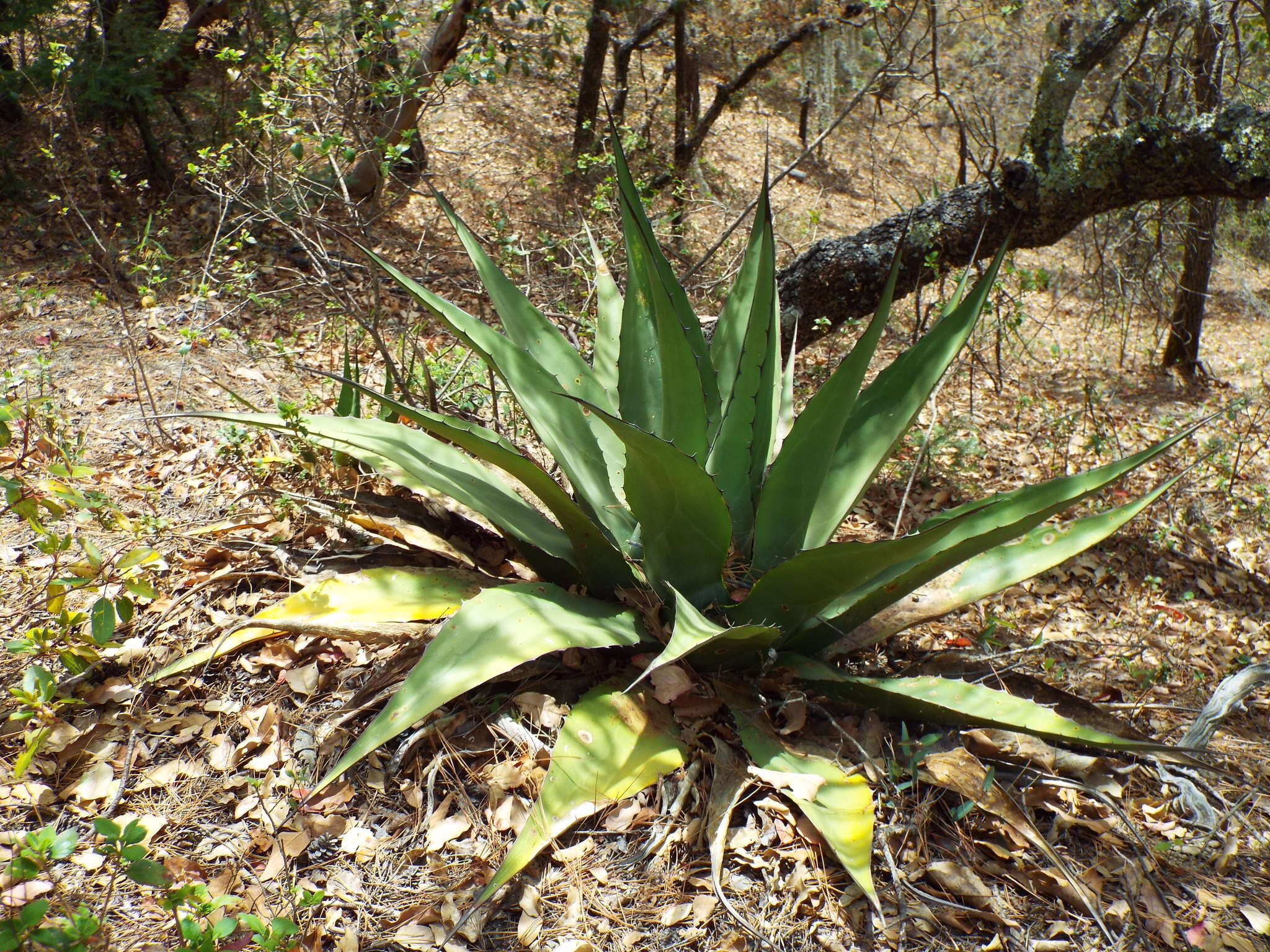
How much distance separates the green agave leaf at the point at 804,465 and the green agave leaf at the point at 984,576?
0.24 meters

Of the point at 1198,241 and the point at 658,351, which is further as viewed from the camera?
the point at 1198,241

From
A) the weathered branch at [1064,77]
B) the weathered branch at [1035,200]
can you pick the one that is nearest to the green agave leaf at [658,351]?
the weathered branch at [1035,200]

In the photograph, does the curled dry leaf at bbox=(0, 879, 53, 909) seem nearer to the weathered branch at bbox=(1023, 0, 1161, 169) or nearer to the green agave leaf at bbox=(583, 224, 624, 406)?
the green agave leaf at bbox=(583, 224, 624, 406)

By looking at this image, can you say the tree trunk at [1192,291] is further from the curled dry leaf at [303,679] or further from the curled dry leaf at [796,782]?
the curled dry leaf at [303,679]

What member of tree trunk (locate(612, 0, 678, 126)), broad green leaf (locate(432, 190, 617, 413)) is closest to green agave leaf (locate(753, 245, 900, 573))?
broad green leaf (locate(432, 190, 617, 413))

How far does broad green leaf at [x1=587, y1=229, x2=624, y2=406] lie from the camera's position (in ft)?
8.65

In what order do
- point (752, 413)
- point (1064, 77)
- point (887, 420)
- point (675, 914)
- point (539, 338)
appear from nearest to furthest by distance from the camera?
point (675, 914) → point (752, 413) → point (887, 420) → point (539, 338) → point (1064, 77)

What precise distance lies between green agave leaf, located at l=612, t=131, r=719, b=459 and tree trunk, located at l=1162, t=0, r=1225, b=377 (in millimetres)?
2749

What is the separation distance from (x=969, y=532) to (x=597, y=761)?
1.02 meters

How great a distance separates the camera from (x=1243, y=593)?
365 centimetres

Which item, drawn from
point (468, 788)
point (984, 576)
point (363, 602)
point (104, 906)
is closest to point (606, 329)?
point (363, 602)

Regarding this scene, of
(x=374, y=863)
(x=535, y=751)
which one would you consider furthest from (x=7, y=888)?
(x=535, y=751)

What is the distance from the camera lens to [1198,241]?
17.4 ft

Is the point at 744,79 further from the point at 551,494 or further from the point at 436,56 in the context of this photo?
the point at 551,494
